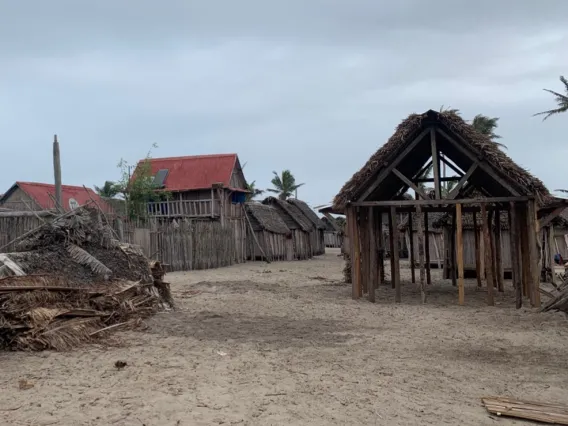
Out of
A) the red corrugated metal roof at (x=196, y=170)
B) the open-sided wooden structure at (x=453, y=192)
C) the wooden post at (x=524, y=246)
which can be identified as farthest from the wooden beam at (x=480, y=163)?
the red corrugated metal roof at (x=196, y=170)

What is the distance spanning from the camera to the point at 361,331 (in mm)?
8531

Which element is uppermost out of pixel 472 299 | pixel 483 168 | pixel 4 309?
pixel 483 168

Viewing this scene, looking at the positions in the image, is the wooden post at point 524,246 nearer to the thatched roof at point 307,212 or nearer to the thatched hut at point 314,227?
the thatched hut at point 314,227

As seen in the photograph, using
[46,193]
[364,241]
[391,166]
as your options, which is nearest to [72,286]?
[391,166]

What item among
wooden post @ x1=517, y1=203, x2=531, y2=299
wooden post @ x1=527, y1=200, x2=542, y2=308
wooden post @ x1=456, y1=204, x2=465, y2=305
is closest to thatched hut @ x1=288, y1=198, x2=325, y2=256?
wooden post @ x1=517, y1=203, x2=531, y2=299

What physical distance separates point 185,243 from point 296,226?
14.6 metres

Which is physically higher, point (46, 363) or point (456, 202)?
point (456, 202)

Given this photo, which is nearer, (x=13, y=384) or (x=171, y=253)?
(x=13, y=384)

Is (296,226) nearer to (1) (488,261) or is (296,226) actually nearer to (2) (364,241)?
(2) (364,241)

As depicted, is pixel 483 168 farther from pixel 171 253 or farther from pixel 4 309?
pixel 171 253

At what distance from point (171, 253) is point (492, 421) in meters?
18.2

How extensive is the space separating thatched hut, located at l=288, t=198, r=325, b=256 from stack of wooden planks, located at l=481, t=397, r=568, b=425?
112 ft

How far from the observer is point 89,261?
9609mm

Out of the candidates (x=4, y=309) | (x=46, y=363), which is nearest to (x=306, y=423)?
(x=46, y=363)
